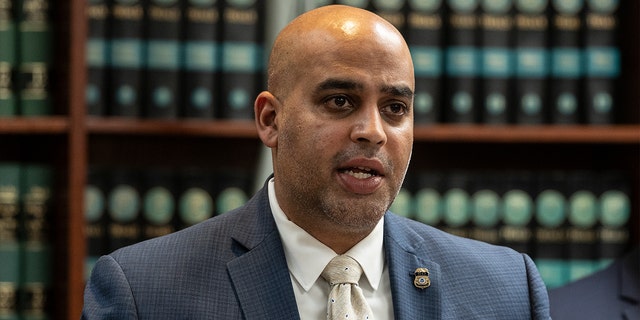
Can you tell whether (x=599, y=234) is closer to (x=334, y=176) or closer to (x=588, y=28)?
(x=588, y=28)

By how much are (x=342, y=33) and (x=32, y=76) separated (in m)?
1.11

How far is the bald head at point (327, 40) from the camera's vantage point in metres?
1.42

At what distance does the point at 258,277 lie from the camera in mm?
1489

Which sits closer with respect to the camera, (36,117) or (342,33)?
(342,33)

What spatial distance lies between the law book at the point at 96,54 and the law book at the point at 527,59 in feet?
3.10

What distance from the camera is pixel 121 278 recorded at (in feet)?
4.84

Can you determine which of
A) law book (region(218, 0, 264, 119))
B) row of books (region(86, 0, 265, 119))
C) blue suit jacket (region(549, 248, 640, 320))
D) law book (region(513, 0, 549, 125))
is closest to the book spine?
row of books (region(86, 0, 265, 119))

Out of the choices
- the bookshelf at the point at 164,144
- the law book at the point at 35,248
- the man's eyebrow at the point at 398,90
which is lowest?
the law book at the point at 35,248

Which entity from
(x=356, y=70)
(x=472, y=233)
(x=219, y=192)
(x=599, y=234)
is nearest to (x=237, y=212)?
(x=356, y=70)

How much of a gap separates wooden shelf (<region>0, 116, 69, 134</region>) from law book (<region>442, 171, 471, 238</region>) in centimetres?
87

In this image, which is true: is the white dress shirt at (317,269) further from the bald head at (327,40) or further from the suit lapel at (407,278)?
the bald head at (327,40)

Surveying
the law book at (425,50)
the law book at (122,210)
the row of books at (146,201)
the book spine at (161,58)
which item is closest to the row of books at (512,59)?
the law book at (425,50)

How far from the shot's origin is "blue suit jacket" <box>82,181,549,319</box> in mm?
1459

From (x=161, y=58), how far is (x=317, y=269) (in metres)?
1.00
